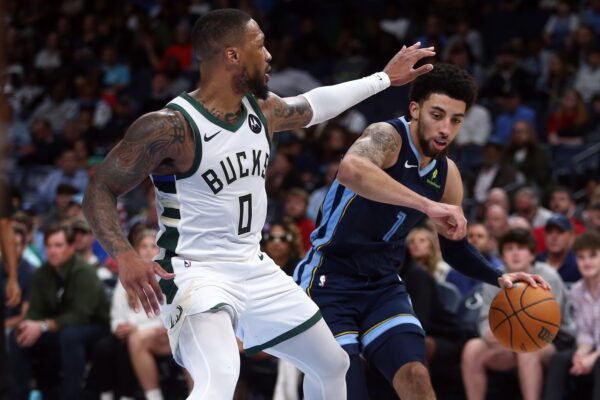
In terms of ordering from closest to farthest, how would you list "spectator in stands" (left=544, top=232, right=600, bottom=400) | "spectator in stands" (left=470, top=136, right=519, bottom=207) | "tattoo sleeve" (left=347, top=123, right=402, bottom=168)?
"tattoo sleeve" (left=347, top=123, right=402, bottom=168) < "spectator in stands" (left=544, top=232, right=600, bottom=400) < "spectator in stands" (left=470, top=136, right=519, bottom=207)

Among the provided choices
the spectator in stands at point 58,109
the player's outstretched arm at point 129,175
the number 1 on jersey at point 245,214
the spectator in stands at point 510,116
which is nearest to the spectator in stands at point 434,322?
the number 1 on jersey at point 245,214

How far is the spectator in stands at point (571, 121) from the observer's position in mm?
11914

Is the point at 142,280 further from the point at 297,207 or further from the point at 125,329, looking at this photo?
the point at 297,207

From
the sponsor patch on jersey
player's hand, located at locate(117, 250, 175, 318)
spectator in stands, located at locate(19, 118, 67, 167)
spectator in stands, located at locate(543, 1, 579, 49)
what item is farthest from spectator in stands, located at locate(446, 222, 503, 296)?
spectator in stands, located at locate(19, 118, 67, 167)

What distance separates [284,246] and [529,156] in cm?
388

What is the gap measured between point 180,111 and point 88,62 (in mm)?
12414

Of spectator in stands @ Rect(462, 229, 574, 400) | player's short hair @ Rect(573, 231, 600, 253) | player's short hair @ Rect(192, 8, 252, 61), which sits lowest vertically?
spectator in stands @ Rect(462, 229, 574, 400)

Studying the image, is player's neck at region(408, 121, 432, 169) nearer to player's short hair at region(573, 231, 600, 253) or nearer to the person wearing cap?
player's short hair at region(573, 231, 600, 253)

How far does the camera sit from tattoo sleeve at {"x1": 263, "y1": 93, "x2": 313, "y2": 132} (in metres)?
4.92

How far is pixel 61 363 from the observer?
880 cm

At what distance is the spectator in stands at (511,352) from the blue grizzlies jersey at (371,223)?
2580mm

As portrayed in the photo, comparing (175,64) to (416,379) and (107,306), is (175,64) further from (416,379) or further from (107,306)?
(416,379)

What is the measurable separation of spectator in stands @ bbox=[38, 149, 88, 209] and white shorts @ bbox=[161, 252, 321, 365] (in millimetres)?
8290

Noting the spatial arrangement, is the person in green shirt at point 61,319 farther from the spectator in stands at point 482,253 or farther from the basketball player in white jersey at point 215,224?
the basketball player in white jersey at point 215,224
